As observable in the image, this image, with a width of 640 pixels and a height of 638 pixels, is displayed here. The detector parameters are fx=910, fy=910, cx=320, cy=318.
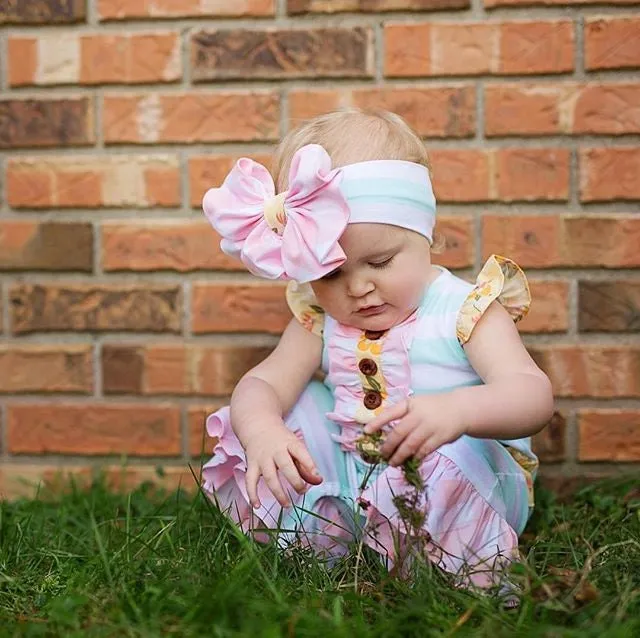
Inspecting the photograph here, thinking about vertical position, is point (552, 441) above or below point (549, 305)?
below

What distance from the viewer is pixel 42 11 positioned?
6.83 feet

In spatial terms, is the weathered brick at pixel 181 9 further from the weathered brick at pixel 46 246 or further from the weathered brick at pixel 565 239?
the weathered brick at pixel 565 239

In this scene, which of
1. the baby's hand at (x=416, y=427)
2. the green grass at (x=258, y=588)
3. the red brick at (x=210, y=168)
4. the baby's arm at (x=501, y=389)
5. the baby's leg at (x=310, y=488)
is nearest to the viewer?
the green grass at (x=258, y=588)


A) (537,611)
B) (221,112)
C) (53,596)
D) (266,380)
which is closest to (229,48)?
(221,112)

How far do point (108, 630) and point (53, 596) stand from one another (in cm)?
27

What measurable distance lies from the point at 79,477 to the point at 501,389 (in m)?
1.13

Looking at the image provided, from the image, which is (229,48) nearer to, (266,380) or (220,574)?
(266,380)

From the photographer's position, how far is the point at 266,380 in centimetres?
179

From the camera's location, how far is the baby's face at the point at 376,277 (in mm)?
1584

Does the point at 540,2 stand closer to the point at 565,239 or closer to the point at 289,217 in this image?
the point at 565,239

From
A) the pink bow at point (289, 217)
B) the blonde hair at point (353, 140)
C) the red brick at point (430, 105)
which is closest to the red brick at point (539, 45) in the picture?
the red brick at point (430, 105)

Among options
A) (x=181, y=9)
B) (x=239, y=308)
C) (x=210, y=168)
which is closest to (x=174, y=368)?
(x=239, y=308)

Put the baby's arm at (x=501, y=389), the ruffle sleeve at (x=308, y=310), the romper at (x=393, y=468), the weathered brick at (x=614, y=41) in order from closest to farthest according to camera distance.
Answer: the baby's arm at (x=501, y=389) → the romper at (x=393, y=468) → the ruffle sleeve at (x=308, y=310) → the weathered brick at (x=614, y=41)

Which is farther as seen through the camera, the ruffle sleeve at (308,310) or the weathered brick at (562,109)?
the weathered brick at (562,109)
